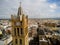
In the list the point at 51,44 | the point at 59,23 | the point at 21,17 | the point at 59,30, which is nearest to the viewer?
the point at 21,17

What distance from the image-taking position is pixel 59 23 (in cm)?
616

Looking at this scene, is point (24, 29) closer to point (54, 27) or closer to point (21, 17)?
point (21, 17)

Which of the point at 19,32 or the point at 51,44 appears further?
the point at 51,44

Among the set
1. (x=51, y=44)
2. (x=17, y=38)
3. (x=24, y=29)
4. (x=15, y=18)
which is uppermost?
(x=15, y=18)

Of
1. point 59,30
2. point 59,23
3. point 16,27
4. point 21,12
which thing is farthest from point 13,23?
point 59,23

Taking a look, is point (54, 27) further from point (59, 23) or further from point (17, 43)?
point (17, 43)

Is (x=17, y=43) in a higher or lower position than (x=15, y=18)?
lower

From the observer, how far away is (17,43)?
304cm

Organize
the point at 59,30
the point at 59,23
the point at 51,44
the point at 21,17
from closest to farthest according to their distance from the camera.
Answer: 1. the point at 21,17
2. the point at 51,44
3. the point at 59,30
4. the point at 59,23

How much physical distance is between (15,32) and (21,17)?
1.26 ft

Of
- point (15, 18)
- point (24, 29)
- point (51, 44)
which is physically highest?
point (15, 18)

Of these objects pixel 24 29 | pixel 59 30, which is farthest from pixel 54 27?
pixel 24 29

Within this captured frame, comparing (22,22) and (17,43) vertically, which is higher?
(22,22)

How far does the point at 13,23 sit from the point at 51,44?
5.09ft
